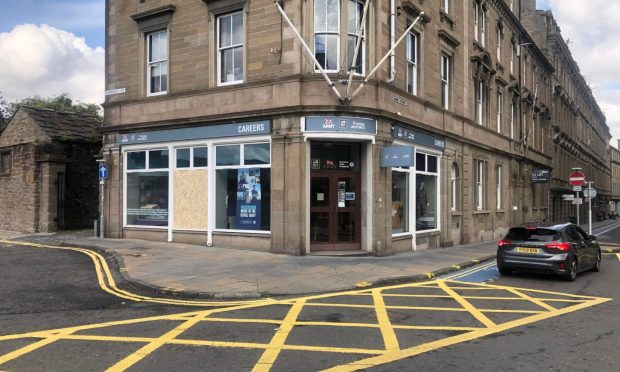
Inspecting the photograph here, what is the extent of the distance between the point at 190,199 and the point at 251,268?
17.4 ft

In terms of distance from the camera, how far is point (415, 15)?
17125 mm

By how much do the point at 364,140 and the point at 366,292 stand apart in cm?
595

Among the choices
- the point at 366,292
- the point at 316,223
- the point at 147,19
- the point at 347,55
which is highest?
the point at 147,19

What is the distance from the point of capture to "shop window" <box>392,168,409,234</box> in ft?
52.5

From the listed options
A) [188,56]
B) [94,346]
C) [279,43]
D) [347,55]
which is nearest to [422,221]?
[347,55]

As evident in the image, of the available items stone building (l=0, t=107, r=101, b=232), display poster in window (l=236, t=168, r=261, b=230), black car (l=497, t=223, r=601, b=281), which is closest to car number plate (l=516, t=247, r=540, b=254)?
black car (l=497, t=223, r=601, b=281)

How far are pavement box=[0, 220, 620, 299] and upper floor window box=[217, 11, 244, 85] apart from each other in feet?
18.1

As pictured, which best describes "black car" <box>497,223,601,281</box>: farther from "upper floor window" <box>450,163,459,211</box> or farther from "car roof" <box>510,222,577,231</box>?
"upper floor window" <box>450,163,459,211</box>

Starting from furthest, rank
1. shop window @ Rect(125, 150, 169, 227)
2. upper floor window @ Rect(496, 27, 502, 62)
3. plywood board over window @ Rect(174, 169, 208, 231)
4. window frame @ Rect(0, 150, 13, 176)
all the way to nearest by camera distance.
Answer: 1. upper floor window @ Rect(496, 27, 502, 62)
2. window frame @ Rect(0, 150, 13, 176)
3. shop window @ Rect(125, 150, 169, 227)
4. plywood board over window @ Rect(174, 169, 208, 231)

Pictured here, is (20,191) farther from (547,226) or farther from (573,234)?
(573,234)

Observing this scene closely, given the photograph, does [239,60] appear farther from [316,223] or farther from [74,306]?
[74,306]

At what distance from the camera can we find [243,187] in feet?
49.8

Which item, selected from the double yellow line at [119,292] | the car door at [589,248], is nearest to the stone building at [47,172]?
the double yellow line at [119,292]

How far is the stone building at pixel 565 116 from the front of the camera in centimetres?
4262
